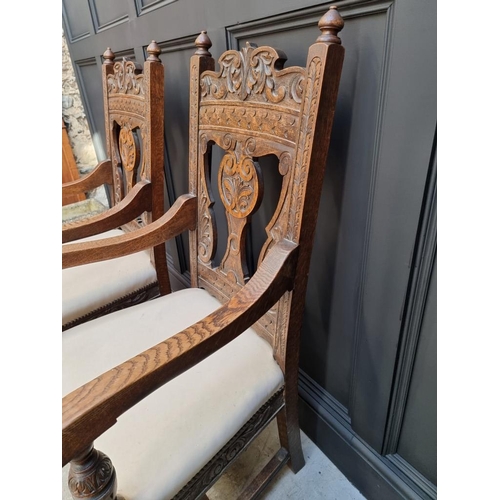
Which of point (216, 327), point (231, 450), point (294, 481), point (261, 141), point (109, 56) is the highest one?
point (109, 56)

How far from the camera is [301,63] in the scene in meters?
0.69

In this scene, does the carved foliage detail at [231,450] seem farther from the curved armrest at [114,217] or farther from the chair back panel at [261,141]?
the curved armrest at [114,217]

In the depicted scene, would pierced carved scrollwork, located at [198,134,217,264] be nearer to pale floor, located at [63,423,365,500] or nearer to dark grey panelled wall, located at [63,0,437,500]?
dark grey panelled wall, located at [63,0,437,500]

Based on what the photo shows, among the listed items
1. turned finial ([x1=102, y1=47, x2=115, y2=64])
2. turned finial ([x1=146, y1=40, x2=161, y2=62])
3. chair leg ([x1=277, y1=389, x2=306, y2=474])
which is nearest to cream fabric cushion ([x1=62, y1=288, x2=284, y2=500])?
chair leg ([x1=277, y1=389, x2=306, y2=474])

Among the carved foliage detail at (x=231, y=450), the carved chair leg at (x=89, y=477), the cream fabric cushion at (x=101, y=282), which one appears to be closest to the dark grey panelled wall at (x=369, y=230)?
the carved foliage detail at (x=231, y=450)

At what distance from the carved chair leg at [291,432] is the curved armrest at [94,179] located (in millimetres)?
1004

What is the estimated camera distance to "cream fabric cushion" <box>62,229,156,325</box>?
0.95 meters

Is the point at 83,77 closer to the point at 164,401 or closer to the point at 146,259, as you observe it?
the point at 146,259

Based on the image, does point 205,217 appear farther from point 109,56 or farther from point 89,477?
point 109,56

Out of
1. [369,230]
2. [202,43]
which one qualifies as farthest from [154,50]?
[369,230]

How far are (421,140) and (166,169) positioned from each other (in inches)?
41.3

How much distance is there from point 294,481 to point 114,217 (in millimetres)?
932

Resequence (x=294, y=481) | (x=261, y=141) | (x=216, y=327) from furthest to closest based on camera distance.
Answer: (x=294, y=481) → (x=261, y=141) → (x=216, y=327)

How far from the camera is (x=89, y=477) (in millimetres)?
423
